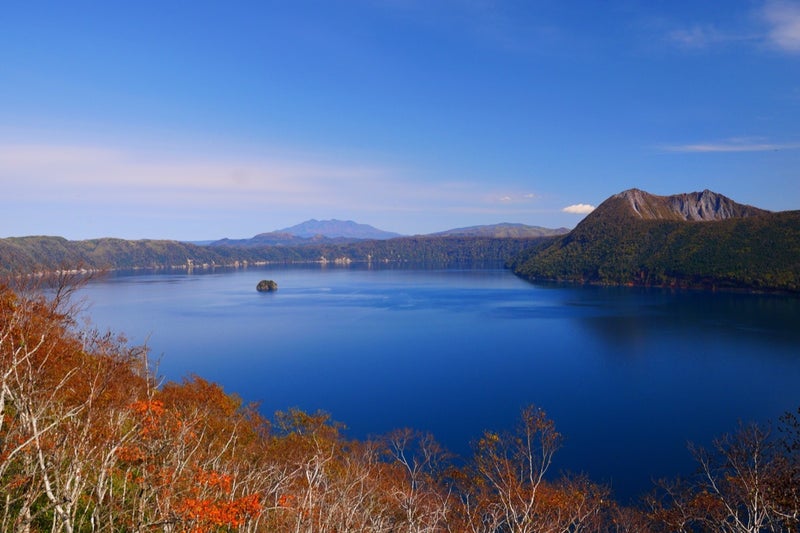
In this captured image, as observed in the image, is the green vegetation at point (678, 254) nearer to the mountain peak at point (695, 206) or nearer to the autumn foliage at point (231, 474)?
the mountain peak at point (695, 206)

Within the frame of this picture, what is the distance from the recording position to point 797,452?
1759 centimetres

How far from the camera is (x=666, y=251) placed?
85.3 meters

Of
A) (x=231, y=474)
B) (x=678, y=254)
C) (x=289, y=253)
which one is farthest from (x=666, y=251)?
(x=289, y=253)

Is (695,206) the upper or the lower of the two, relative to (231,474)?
upper

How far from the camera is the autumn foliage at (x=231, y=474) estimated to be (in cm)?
522

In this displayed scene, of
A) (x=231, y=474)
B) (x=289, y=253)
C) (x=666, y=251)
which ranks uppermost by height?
(x=666, y=251)

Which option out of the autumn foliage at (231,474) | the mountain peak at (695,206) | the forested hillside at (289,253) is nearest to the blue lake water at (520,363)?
the autumn foliage at (231,474)

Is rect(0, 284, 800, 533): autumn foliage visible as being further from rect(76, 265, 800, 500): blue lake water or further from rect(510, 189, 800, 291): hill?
rect(510, 189, 800, 291): hill

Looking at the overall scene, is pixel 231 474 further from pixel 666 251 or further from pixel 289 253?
pixel 289 253

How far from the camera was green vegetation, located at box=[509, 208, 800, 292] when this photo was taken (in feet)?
213

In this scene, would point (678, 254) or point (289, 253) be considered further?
point (289, 253)

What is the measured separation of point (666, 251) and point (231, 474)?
90.7 meters

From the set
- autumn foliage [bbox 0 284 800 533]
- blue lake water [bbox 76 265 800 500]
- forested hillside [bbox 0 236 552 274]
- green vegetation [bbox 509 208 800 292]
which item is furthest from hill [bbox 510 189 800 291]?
autumn foliage [bbox 0 284 800 533]

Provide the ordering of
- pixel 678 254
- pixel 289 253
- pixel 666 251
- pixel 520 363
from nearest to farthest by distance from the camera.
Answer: pixel 520 363 → pixel 678 254 → pixel 666 251 → pixel 289 253
